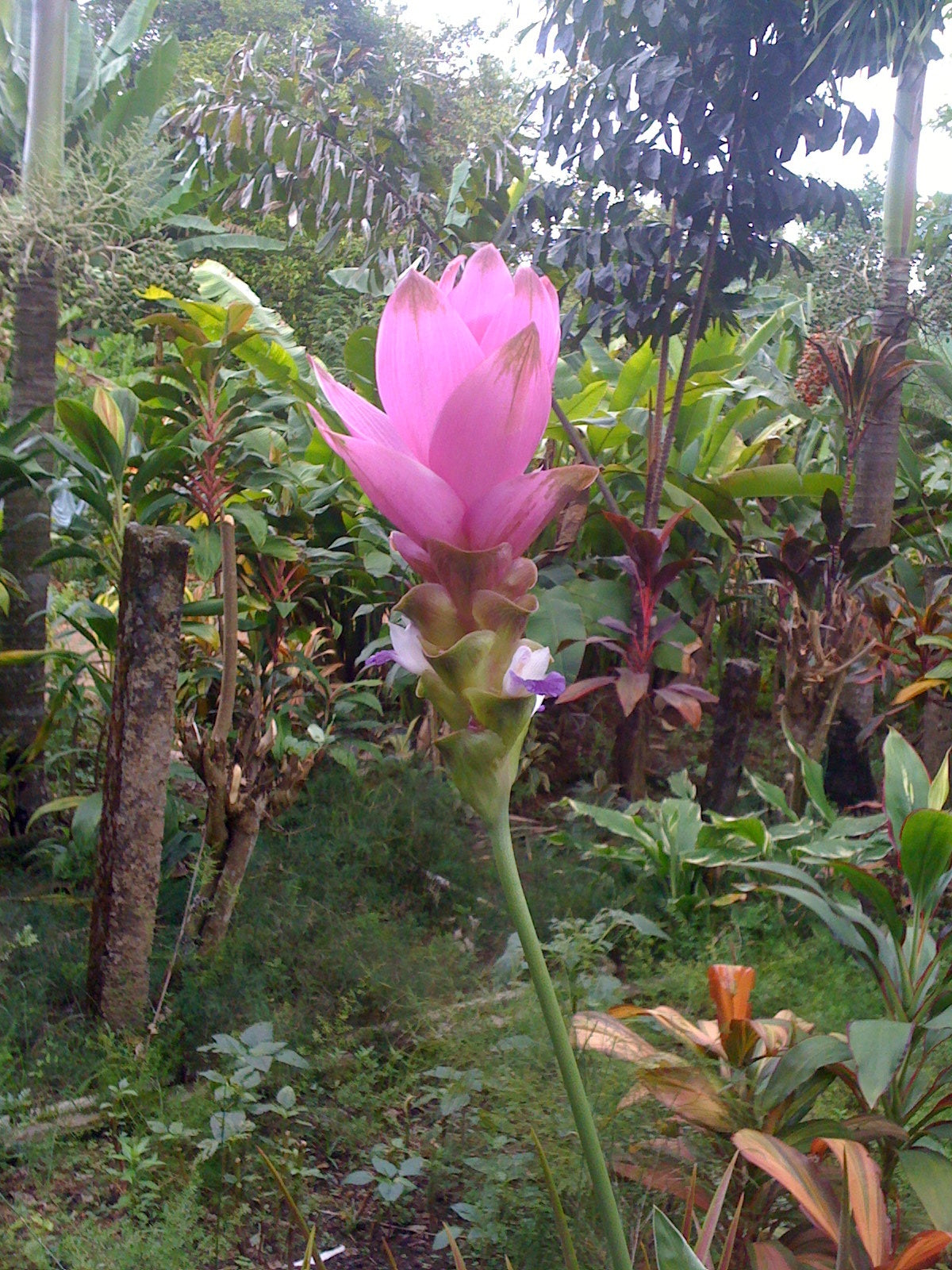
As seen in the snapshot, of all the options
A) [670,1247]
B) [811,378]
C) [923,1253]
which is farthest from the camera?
[811,378]

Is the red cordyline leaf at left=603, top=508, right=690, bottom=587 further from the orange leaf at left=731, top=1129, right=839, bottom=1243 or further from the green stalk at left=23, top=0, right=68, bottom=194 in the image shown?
the orange leaf at left=731, top=1129, right=839, bottom=1243

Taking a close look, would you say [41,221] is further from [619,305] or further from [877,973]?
[877,973]

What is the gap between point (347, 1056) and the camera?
194 cm

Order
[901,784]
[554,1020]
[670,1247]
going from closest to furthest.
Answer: [554,1020], [670,1247], [901,784]

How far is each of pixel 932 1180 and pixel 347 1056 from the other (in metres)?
1.10

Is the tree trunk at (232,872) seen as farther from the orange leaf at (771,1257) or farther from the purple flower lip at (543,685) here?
the purple flower lip at (543,685)

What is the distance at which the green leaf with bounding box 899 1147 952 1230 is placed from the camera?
1.17m

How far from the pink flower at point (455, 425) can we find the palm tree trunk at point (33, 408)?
2.61 m

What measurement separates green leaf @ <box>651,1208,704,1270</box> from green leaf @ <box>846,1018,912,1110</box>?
580 millimetres

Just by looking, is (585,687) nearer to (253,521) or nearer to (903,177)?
(253,521)

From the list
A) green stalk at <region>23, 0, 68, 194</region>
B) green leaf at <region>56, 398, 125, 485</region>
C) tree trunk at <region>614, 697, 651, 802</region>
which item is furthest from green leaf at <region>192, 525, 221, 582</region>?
tree trunk at <region>614, 697, 651, 802</region>

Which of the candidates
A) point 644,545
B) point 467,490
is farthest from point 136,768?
point 644,545

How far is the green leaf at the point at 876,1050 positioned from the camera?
3.76ft

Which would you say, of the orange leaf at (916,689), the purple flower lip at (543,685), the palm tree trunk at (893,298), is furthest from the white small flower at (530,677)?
the palm tree trunk at (893,298)
